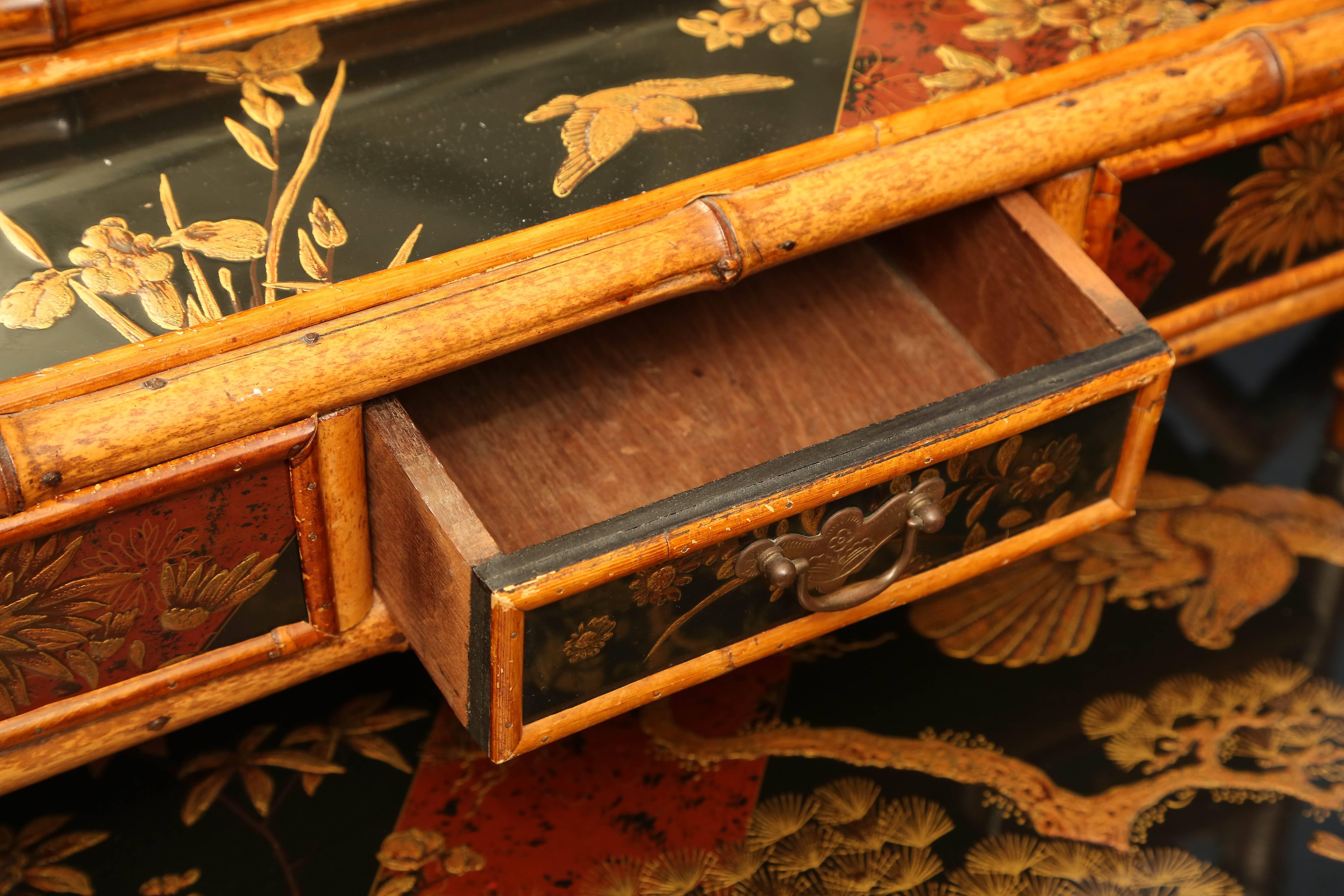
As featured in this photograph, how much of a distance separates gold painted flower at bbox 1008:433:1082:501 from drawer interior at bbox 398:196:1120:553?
0.06 m

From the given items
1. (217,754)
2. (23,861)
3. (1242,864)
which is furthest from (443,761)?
(1242,864)

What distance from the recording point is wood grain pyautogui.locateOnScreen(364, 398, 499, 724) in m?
0.72

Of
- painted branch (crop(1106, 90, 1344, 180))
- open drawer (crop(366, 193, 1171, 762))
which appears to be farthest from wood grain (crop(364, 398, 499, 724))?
painted branch (crop(1106, 90, 1344, 180))

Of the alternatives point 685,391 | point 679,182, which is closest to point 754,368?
point 685,391

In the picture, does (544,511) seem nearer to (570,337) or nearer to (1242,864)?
(570,337)

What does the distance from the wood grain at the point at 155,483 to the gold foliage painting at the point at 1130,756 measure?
42 centimetres

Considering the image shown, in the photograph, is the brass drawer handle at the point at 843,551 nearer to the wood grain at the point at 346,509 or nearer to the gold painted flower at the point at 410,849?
the wood grain at the point at 346,509

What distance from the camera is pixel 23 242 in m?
0.77

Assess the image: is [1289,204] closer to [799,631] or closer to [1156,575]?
[1156,575]

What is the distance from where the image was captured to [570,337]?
959 millimetres

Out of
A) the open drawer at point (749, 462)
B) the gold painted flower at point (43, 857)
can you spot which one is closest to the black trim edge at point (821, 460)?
the open drawer at point (749, 462)

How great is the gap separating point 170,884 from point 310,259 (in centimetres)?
45

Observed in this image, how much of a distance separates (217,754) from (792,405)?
476mm

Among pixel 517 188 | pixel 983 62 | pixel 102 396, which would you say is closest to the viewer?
pixel 102 396
